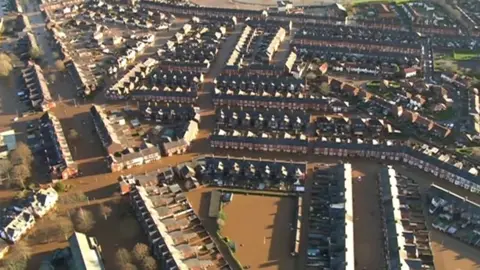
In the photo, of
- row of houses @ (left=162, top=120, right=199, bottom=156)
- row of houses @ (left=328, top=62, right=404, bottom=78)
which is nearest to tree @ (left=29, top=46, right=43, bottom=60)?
row of houses @ (left=162, top=120, right=199, bottom=156)

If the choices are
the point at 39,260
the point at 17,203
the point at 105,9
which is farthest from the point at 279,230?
the point at 105,9

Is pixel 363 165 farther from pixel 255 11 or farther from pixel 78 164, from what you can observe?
pixel 255 11

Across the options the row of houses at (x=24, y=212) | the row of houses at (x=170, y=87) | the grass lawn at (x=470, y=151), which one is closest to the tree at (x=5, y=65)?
the row of houses at (x=170, y=87)

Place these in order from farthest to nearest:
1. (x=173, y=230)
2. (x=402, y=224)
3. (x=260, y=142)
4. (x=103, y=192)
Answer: (x=260, y=142), (x=103, y=192), (x=402, y=224), (x=173, y=230)

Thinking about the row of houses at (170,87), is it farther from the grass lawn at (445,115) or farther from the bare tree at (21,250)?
the grass lawn at (445,115)

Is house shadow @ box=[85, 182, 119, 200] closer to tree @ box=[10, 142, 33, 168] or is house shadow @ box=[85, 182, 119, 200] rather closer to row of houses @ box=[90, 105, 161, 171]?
row of houses @ box=[90, 105, 161, 171]

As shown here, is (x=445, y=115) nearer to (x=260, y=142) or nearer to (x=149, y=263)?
(x=260, y=142)

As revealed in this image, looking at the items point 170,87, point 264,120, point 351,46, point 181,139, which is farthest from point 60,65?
point 351,46
